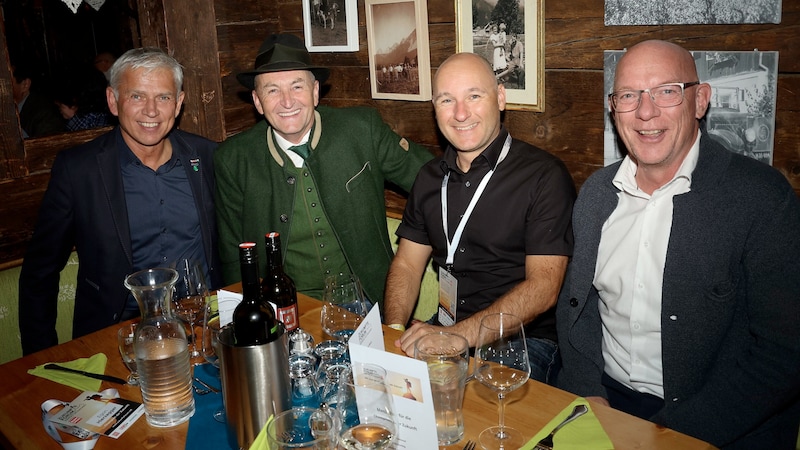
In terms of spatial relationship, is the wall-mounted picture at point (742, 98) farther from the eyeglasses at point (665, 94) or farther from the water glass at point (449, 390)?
the water glass at point (449, 390)

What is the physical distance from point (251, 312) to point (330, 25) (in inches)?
99.8

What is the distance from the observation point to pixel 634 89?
2.17 meters

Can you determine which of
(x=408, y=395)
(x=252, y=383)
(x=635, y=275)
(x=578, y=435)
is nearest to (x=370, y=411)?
(x=408, y=395)

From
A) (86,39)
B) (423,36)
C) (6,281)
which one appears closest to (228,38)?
(86,39)

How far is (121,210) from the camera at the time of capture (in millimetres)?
3057

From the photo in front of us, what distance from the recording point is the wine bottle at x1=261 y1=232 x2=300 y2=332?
2.08 metres

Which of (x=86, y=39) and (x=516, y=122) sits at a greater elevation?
(x=86, y=39)

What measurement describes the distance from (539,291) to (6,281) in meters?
2.49

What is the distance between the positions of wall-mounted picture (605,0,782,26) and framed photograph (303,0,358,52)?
4.94ft

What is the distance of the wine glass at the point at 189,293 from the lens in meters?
2.17

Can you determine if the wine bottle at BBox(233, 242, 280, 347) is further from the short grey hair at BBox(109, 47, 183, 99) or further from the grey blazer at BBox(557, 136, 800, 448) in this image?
the short grey hair at BBox(109, 47, 183, 99)

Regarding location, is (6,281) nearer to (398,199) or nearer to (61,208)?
(61,208)

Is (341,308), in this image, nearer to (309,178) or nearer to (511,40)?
(309,178)

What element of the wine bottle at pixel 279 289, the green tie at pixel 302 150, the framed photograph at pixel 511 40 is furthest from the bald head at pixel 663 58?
the green tie at pixel 302 150
